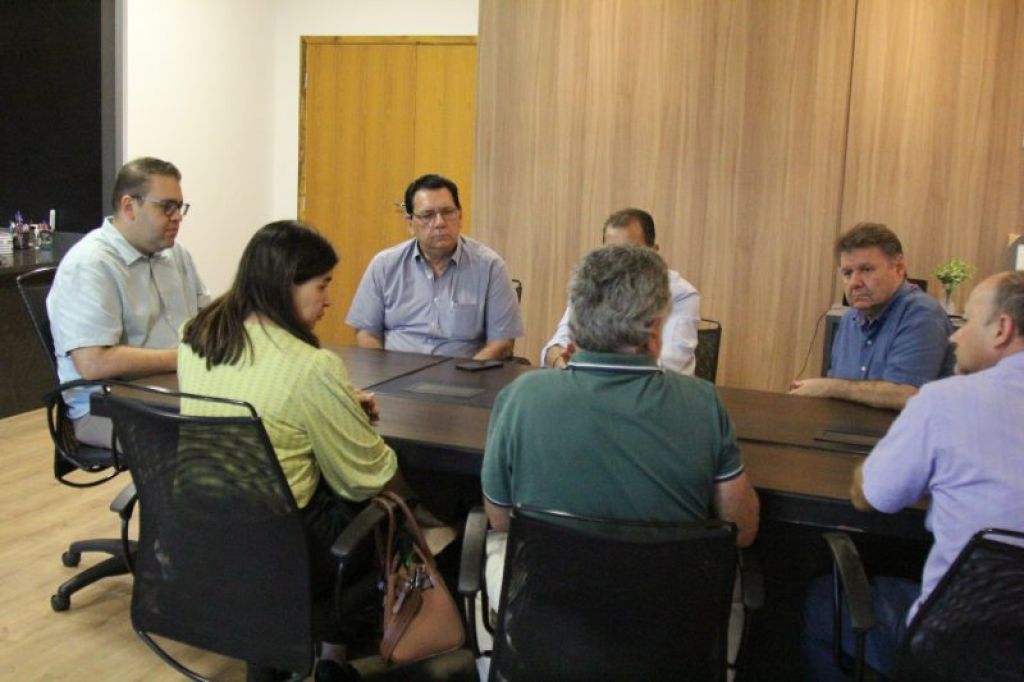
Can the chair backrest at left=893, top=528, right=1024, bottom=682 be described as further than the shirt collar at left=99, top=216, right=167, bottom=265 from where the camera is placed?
No

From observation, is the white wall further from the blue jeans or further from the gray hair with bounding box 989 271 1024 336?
the gray hair with bounding box 989 271 1024 336

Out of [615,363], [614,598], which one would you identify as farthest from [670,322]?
[614,598]

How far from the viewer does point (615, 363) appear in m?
1.83

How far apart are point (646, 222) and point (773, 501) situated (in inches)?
66.5

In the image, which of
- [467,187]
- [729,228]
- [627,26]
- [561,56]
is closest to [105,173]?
[467,187]

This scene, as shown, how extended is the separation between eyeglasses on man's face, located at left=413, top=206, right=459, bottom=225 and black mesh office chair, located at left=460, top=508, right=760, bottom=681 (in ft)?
7.04

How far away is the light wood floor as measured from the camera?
2742 millimetres

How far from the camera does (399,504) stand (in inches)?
85.4

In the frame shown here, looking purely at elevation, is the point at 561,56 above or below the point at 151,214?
above

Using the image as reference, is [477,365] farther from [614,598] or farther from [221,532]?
[614,598]

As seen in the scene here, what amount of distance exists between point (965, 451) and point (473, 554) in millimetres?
911

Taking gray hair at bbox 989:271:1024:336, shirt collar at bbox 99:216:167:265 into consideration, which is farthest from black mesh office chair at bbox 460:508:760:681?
shirt collar at bbox 99:216:167:265

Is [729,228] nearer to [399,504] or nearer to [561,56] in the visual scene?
[561,56]

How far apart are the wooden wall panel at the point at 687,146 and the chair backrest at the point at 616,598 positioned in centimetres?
337
